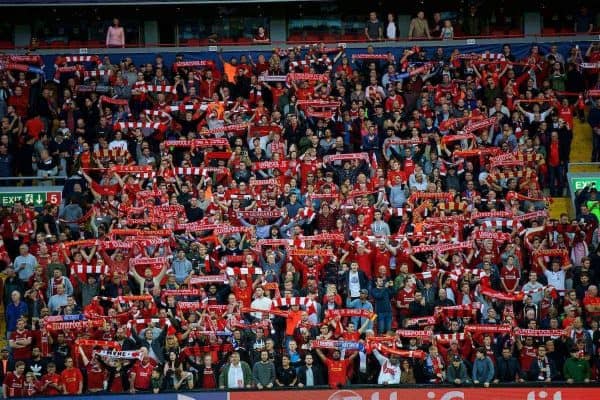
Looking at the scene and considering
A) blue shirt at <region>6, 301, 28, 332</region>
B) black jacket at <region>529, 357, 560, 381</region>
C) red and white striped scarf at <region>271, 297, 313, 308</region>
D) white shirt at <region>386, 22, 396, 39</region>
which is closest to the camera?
black jacket at <region>529, 357, 560, 381</region>

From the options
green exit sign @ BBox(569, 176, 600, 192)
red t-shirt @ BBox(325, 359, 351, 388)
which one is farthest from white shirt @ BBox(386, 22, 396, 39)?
red t-shirt @ BBox(325, 359, 351, 388)

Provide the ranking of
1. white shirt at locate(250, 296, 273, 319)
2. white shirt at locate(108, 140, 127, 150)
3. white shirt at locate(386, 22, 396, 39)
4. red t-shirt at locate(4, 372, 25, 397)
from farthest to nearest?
white shirt at locate(386, 22, 396, 39) < white shirt at locate(108, 140, 127, 150) < white shirt at locate(250, 296, 273, 319) < red t-shirt at locate(4, 372, 25, 397)

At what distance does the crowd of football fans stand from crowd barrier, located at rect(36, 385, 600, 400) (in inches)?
10.2

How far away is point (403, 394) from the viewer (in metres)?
23.6

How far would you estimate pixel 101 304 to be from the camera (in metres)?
25.8

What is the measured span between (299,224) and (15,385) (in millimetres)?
6788

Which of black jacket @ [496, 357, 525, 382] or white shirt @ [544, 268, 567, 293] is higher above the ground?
white shirt @ [544, 268, 567, 293]

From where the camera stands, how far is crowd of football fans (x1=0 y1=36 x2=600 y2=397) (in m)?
24.2

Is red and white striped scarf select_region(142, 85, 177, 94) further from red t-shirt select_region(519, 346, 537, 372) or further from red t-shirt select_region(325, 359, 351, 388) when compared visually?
red t-shirt select_region(519, 346, 537, 372)

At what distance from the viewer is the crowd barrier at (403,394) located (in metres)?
23.6

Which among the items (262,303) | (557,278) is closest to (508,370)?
(557,278)

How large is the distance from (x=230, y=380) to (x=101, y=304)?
333cm

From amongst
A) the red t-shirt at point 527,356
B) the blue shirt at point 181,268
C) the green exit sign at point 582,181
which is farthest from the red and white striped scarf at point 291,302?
the green exit sign at point 582,181

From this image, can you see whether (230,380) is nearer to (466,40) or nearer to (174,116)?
(174,116)
